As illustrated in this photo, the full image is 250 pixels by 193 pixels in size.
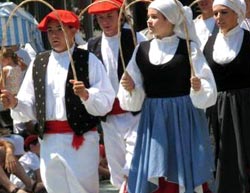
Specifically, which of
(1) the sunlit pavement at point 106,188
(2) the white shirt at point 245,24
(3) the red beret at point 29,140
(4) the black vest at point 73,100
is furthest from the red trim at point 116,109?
(3) the red beret at point 29,140

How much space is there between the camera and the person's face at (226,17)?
593 centimetres

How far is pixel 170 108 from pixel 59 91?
80cm

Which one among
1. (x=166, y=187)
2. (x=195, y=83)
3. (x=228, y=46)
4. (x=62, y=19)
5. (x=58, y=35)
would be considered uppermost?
(x=62, y=19)

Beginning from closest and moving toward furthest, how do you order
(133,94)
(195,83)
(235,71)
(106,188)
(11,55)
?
(195,83), (133,94), (235,71), (106,188), (11,55)

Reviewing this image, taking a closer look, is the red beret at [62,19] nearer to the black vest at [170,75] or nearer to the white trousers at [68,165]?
the black vest at [170,75]

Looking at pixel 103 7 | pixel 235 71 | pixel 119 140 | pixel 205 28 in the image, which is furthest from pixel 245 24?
pixel 119 140

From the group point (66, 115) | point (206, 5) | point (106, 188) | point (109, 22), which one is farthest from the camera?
point (106, 188)

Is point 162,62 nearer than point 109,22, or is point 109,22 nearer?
point 162,62

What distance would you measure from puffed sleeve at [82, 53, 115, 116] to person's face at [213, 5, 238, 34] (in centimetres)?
104

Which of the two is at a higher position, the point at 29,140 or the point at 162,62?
the point at 162,62

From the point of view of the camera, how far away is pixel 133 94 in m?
5.33

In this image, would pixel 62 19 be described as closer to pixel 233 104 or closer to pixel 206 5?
pixel 233 104

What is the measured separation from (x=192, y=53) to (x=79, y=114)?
35.7 inches

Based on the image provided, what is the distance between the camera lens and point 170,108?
526 cm
